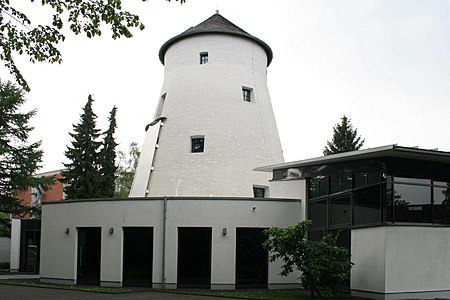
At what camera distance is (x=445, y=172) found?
17.0m

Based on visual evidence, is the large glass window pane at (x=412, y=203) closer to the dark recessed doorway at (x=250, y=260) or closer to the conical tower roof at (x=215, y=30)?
the dark recessed doorway at (x=250, y=260)

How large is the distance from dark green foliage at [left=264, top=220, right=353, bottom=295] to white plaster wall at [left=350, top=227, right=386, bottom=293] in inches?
22.6

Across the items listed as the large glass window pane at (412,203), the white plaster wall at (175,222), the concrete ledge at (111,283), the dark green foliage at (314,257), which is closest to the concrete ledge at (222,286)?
the white plaster wall at (175,222)

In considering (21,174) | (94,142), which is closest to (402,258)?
(21,174)

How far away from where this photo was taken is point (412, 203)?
1608 cm

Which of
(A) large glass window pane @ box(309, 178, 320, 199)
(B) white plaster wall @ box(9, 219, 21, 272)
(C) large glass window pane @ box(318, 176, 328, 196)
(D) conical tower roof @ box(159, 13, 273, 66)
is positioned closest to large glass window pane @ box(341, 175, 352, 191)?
(C) large glass window pane @ box(318, 176, 328, 196)

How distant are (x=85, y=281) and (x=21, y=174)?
53.2ft

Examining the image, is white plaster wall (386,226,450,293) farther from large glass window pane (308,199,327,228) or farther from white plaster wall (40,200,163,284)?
white plaster wall (40,200,163,284)

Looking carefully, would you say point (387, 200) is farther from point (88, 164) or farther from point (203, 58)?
point (88, 164)

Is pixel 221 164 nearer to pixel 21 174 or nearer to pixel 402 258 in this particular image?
pixel 402 258

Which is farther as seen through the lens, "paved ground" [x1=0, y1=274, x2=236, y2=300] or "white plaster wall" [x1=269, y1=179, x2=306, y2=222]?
"white plaster wall" [x1=269, y1=179, x2=306, y2=222]

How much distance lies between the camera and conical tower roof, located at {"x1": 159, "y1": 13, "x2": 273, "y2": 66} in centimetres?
2623

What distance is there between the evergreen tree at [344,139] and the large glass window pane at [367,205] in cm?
2634

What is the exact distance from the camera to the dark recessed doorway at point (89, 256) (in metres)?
20.1
